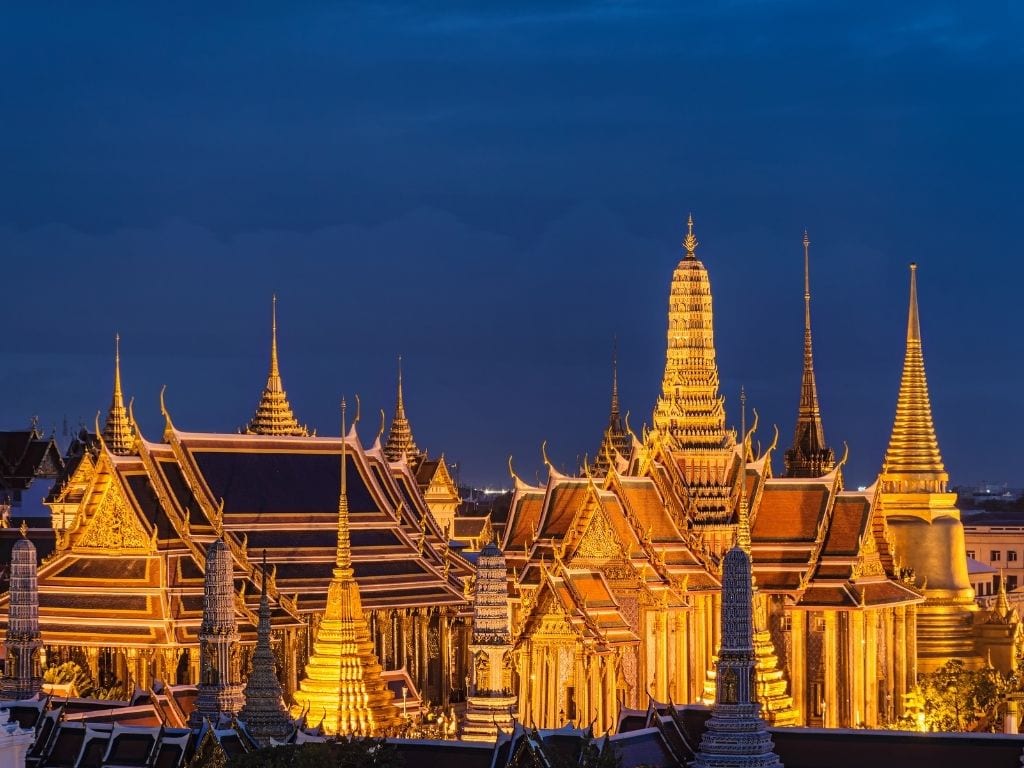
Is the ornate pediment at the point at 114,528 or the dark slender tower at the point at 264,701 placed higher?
the ornate pediment at the point at 114,528

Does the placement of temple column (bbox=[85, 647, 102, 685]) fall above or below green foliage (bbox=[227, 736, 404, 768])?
above

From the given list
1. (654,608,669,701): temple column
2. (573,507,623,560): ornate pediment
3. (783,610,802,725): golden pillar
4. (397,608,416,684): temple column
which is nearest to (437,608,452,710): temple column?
(397,608,416,684): temple column

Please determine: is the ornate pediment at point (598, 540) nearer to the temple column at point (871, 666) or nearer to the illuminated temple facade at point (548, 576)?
the illuminated temple facade at point (548, 576)

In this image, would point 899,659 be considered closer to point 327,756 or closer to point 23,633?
point 23,633

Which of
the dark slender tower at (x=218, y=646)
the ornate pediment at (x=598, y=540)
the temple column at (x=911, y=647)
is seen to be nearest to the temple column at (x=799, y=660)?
the temple column at (x=911, y=647)

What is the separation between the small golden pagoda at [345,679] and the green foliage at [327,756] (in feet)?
19.4

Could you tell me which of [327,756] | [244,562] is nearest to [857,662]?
[244,562]

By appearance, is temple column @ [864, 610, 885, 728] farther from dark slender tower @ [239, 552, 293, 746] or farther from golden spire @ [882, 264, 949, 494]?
dark slender tower @ [239, 552, 293, 746]

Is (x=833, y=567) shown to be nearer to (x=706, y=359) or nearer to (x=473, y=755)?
Answer: (x=706, y=359)

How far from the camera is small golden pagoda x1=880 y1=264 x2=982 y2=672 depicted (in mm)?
62906

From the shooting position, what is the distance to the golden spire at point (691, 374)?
58469mm

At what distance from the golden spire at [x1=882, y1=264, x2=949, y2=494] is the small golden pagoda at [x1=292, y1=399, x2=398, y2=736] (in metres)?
21.3

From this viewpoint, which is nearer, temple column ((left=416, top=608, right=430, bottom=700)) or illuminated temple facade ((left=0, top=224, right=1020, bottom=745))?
illuminated temple facade ((left=0, top=224, right=1020, bottom=745))

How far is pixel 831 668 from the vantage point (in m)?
56.9
